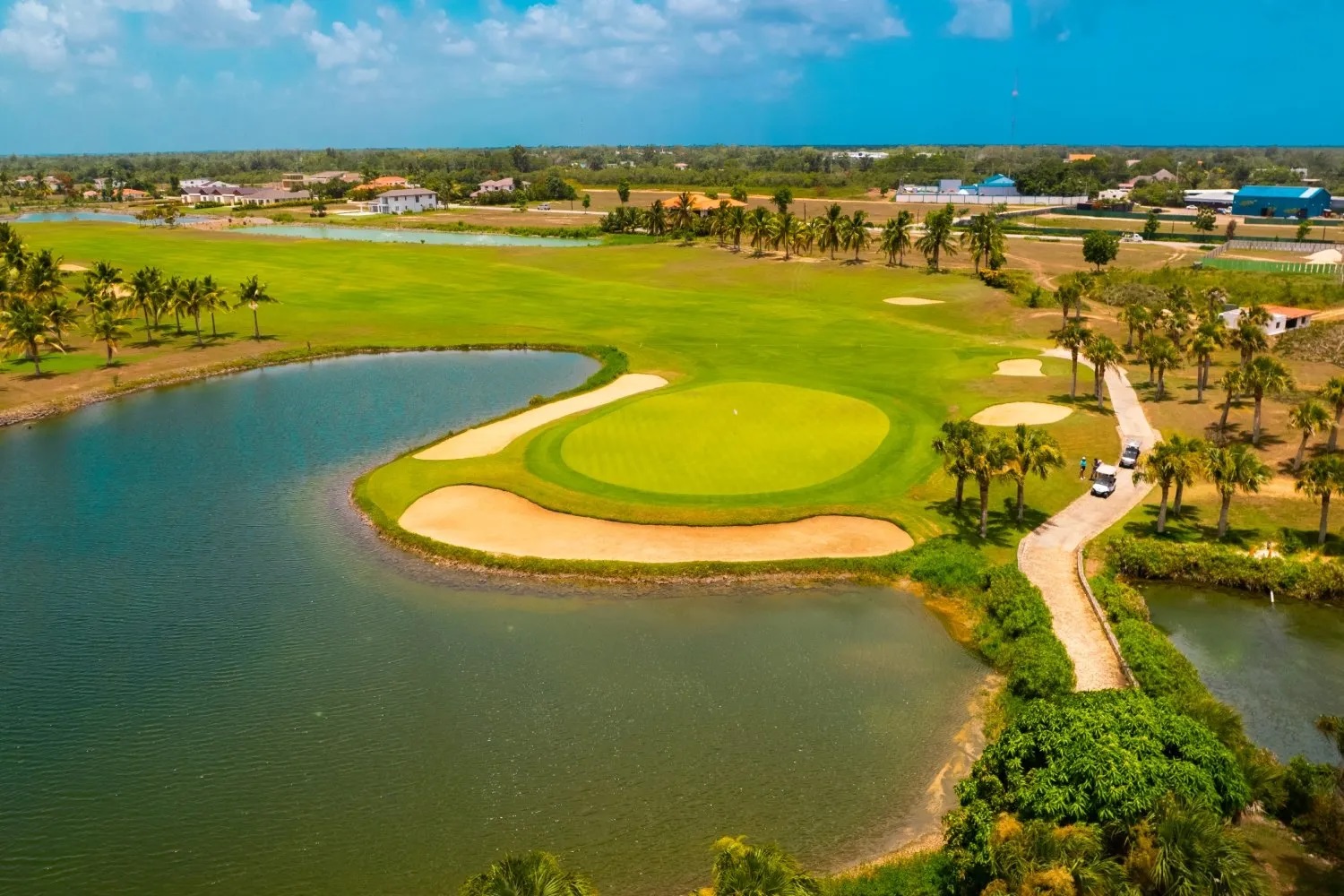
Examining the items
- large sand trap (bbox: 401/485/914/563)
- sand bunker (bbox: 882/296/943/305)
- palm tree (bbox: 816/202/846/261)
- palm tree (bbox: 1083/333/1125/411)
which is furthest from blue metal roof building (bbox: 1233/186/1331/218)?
large sand trap (bbox: 401/485/914/563)

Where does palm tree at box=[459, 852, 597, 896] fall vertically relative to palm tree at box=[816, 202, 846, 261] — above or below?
below

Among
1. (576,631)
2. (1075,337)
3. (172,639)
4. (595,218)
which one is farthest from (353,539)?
(595,218)

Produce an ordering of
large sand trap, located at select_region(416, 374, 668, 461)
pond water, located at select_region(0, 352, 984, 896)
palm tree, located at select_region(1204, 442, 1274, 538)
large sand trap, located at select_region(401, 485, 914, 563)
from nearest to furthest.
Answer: pond water, located at select_region(0, 352, 984, 896), palm tree, located at select_region(1204, 442, 1274, 538), large sand trap, located at select_region(401, 485, 914, 563), large sand trap, located at select_region(416, 374, 668, 461)

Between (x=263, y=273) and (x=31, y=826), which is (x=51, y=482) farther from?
(x=263, y=273)

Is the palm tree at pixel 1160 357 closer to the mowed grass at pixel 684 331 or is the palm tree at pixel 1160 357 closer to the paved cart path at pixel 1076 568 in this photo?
the mowed grass at pixel 684 331

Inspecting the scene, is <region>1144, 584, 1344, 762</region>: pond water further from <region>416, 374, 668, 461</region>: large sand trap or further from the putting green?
<region>416, 374, 668, 461</region>: large sand trap

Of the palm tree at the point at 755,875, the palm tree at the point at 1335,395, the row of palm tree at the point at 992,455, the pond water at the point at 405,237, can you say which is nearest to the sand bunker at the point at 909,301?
the palm tree at the point at 1335,395

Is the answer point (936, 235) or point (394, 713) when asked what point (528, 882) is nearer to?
point (394, 713)
